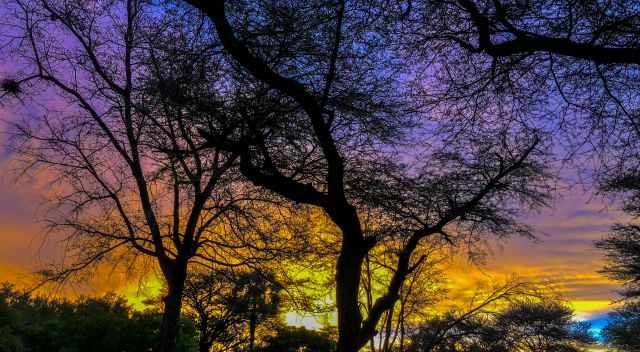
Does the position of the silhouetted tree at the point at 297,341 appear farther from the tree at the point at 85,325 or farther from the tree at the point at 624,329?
the tree at the point at 624,329

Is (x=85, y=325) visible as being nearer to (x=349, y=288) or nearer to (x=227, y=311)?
(x=227, y=311)

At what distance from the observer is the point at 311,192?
26.7ft

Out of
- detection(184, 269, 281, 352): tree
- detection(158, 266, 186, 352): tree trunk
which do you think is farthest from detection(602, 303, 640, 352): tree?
detection(158, 266, 186, 352): tree trunk

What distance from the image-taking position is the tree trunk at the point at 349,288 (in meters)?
8.59

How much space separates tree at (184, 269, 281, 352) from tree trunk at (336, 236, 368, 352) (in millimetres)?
23230

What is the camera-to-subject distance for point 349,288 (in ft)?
28.1

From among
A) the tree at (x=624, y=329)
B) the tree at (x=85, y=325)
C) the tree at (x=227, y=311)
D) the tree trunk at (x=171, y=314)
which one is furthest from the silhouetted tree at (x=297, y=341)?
the tree trunk at (x=171, y=314)

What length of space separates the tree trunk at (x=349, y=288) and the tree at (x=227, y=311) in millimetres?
23230

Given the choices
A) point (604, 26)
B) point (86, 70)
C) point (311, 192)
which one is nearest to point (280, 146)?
point (311, 192)

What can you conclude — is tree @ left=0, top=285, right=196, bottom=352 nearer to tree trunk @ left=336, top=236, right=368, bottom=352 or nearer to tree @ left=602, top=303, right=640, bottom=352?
tree trunk @ left=336, top=236, right=368, bottom=352

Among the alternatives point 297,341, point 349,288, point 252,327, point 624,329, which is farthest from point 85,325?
point 624,329

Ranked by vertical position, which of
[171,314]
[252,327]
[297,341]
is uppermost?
[252,327]

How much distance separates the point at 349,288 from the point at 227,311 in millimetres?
26444

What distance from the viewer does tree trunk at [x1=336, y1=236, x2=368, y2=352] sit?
8.59 m
